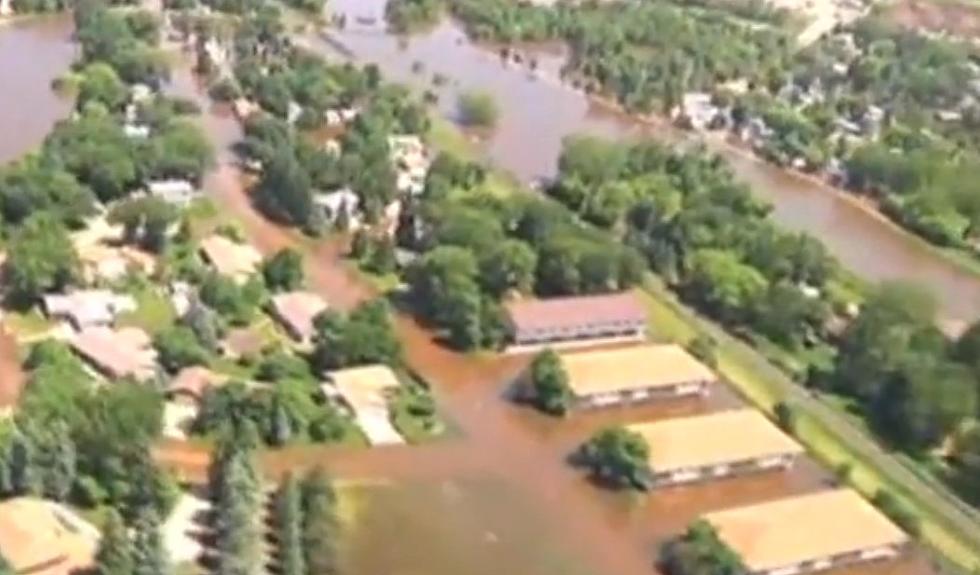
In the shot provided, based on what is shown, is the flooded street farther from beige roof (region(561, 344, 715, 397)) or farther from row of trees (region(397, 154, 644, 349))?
row of trees (region(397, 154, 644, 349))

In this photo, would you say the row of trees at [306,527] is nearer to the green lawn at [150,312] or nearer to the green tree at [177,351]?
the green tree at [177,351]

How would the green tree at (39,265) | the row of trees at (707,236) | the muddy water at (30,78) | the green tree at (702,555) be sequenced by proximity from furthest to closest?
the muddy water at (30,78) → the row of trees at (707,236) → the green tree at (39,265) → the green tree at (702,555)

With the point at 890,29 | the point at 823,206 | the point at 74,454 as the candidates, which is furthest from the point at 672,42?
the point at 74,454

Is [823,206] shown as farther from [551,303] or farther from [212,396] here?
[212,396]

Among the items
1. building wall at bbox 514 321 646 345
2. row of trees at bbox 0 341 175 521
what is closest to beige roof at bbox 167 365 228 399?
row of trees at bbox 0 341 175 521

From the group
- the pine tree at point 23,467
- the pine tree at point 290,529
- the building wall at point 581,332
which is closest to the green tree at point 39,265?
the pine tree at point 23,467

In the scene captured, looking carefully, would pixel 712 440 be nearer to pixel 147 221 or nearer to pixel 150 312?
pixel 150 312
